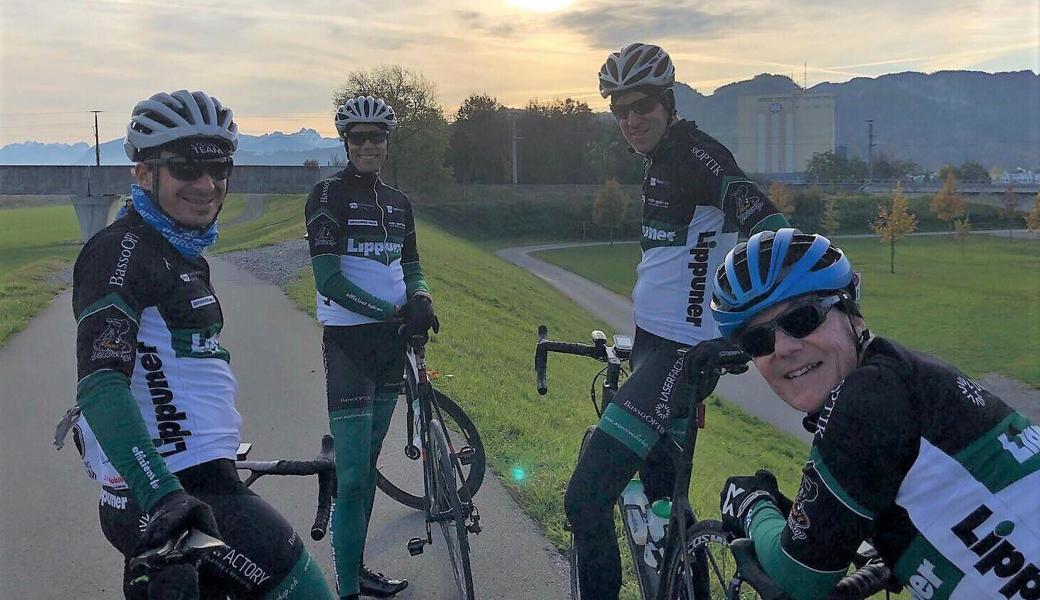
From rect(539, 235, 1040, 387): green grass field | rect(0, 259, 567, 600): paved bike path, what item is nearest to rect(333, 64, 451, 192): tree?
rect(539, 235, 1040, 387): green grass field

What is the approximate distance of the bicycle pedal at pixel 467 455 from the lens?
562cm

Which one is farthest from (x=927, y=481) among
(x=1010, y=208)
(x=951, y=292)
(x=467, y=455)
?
(x=1010, y=208)

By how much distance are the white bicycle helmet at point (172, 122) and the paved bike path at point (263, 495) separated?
10.1 ft

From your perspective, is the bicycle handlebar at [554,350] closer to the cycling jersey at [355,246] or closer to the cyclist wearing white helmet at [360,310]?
the cyclist wearing white helmet at [360,310]

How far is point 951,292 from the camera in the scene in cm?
4150

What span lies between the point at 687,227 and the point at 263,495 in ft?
13.4

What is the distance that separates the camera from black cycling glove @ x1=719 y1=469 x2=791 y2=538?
267cm

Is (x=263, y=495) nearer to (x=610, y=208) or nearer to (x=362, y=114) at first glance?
(x=362, y=114)

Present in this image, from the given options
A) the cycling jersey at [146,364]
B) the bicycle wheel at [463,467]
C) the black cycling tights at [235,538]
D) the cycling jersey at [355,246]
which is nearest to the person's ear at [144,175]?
the cycling jersey at [146,364]

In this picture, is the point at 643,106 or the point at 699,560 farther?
the point at 643,106

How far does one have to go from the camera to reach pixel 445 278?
2414 centimetres

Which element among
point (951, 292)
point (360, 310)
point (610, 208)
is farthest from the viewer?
point (610, 208)

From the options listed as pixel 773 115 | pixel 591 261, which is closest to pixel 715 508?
pixel 591 261

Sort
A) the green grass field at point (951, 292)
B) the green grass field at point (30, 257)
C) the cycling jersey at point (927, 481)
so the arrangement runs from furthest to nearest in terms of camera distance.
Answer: the green grass field at point (951, 292)
the green grass field at point (30, 257)
the cycling jersey at point (927, 481)
